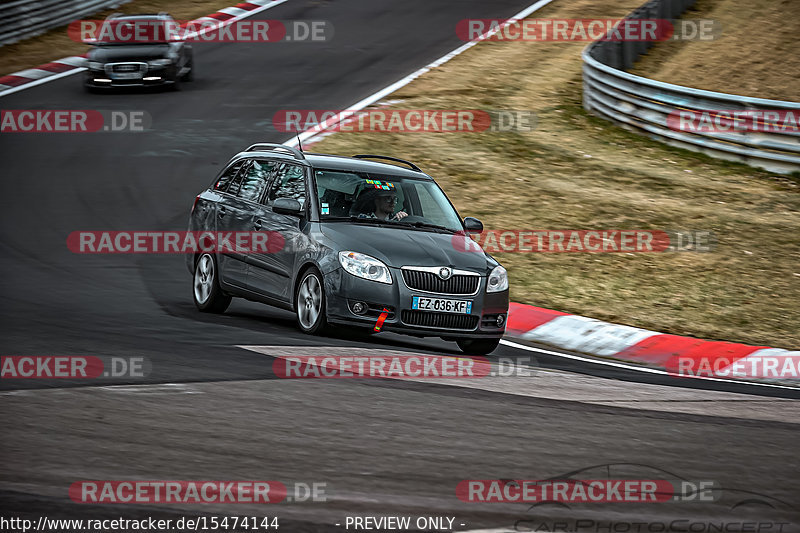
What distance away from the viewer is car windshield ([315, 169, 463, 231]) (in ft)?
35.6

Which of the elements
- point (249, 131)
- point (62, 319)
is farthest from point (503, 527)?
point (249, 131)

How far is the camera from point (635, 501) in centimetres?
566

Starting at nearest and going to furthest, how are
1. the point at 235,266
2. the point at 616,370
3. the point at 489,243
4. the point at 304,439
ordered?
the point at 304,439, the point at 616,370, the point at 235,266, the point at 489,243

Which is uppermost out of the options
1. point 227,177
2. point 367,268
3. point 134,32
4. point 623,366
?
point 134,32

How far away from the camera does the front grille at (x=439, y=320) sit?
33.2 ft

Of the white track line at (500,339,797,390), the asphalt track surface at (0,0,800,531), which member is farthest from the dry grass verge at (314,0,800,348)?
the asphalt track surface at (0,0,800,531)

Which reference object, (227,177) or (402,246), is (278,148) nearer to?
(227,177)

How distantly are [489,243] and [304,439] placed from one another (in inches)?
367

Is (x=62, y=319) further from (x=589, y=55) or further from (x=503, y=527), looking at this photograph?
(x=589, y=55)

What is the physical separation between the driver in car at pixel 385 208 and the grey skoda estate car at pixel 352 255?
0.04ft

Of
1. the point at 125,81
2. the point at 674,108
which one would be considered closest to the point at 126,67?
the point at 125,81

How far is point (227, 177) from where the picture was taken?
40.6 ft

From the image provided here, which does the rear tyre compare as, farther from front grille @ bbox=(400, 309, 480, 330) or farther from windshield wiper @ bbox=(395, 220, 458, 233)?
windshield wiper @ bbox=(395, 220, 458, 233)

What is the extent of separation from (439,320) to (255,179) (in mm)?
2773
